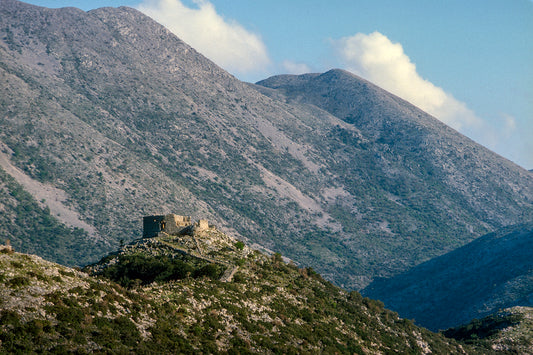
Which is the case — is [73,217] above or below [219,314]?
below

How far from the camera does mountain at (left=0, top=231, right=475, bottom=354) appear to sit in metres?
36.4

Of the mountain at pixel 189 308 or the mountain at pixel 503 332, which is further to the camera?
the mountain at pixel 503 332

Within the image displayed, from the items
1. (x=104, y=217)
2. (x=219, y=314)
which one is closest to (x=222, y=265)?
(x=219, y=314)

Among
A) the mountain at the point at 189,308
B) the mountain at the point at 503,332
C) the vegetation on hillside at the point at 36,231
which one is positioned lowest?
the vegetation on hillside at the point at 36,231

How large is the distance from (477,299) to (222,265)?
433 feet

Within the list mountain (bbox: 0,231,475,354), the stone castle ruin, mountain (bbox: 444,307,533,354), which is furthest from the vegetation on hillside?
mountain (bbox: 0,231,475,354)

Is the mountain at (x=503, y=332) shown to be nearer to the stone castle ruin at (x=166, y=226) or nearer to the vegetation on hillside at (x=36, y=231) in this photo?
the stone castle ruin at (x=166, y=226)

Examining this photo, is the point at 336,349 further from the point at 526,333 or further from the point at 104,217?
the point at 104,217

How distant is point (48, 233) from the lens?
179000mm

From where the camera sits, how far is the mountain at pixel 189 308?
1432 inches

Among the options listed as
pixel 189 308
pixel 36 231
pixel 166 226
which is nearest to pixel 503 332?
pixel 166 226

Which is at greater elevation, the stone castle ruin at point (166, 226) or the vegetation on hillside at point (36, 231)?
the stone castle ruin at point (166, 226)

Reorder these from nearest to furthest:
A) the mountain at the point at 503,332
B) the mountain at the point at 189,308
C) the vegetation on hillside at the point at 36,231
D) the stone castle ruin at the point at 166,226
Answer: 1. the mountain at the point at 189,308
2. the stone castle ruin at the point at 166,226
3. the mountain at the point at 503,332
4. the vegetation on hillside at the point at 36,231

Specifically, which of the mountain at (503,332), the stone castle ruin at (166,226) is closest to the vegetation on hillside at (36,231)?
the stone castle ruin at (166,226)
